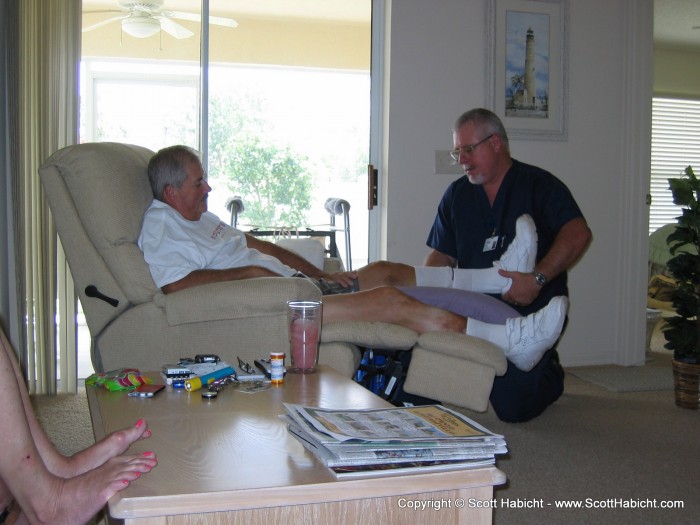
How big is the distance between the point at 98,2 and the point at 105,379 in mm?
2661

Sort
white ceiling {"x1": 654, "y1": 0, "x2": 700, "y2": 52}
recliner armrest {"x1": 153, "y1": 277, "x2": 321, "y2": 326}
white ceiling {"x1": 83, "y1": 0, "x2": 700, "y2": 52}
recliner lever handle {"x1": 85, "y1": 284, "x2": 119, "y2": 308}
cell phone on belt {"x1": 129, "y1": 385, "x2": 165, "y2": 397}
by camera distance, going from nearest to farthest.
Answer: cell phone on belt {"x1": 129, "y1": 385, "x2": 165, "y2": 397} < recliner armrest {"x1": 153, "y1": 277, "x2": 321, "y2": 326} < recliner lever handle {"x1": 85, "y1": 284, "x2": 119, "y2": 308} < white ceiling {"x1": 83, "y1": 0, "x2": 700, "y2": 52} < white ceiling {"x1": 654, "y1": 0, "x2": 700, "y2": 52}

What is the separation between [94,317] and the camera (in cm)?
245

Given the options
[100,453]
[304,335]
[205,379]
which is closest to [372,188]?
[304,335]

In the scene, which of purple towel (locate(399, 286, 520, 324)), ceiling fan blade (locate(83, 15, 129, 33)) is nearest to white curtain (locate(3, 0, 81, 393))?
ceiling fan blade (locate(83, 15, 129, 33))

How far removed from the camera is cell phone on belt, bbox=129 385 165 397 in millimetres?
1635

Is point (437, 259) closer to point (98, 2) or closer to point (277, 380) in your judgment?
point (277, 380)

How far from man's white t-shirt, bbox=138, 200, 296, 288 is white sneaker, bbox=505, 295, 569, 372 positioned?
2.95 ft

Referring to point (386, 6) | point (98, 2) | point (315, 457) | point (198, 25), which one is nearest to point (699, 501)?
point (315, 457)

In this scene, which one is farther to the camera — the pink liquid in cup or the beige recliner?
the beige recliner

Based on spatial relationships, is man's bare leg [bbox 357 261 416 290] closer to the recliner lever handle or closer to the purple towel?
the purple towel

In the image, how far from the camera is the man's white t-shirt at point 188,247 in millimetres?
2484

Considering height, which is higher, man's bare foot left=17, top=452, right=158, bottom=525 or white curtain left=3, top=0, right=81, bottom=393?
white curtain left=3, top=0, right=81, bottom=393

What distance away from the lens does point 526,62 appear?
161 inches

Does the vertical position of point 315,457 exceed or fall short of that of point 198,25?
it falls short
